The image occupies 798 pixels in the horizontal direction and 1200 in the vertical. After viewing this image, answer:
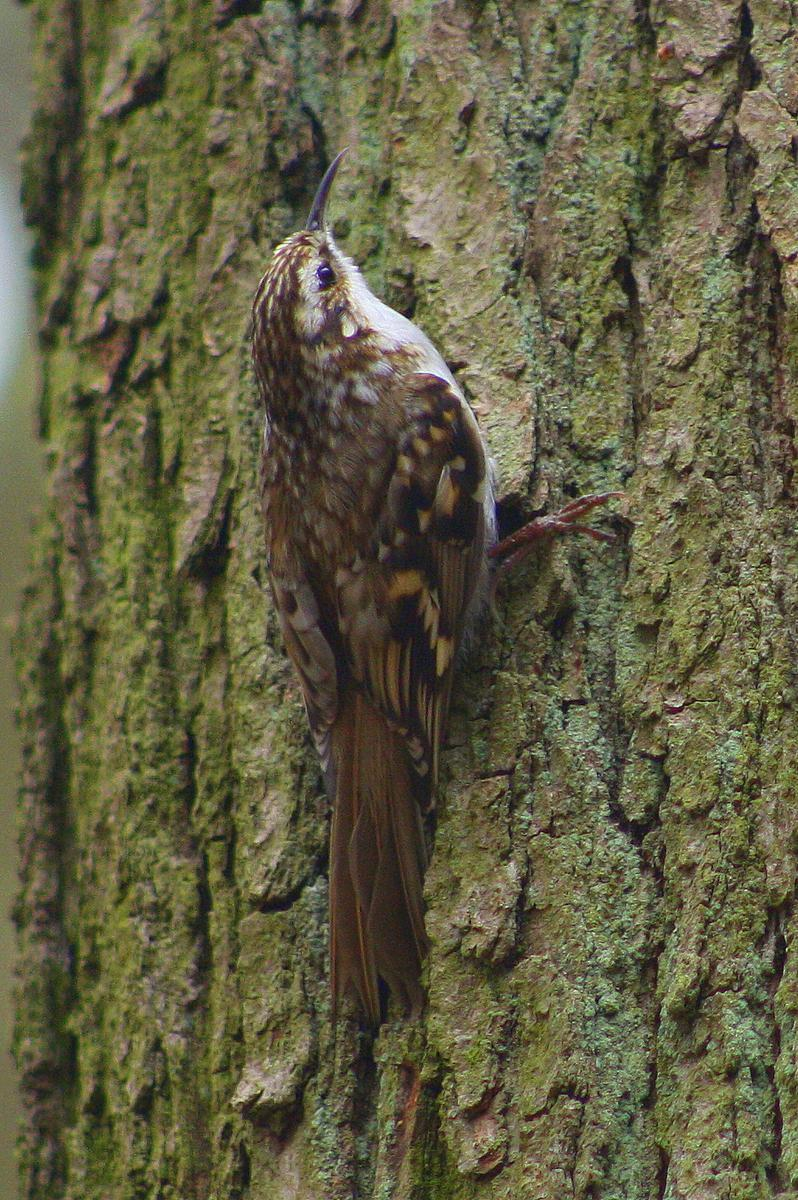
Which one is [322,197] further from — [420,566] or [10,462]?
[10,462]

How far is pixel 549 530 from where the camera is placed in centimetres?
171

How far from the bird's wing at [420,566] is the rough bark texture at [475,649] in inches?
2.4

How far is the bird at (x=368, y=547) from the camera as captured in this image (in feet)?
5.50

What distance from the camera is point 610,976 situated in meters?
1.44

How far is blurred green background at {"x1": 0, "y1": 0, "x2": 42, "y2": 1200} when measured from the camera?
338 centimetres

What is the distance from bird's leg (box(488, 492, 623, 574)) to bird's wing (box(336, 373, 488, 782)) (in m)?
0.06

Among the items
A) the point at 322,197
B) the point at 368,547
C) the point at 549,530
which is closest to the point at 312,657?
the point at 368,547

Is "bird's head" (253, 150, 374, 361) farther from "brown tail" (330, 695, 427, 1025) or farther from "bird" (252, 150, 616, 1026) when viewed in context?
"brown tail" (330, 695, 427, 1025)

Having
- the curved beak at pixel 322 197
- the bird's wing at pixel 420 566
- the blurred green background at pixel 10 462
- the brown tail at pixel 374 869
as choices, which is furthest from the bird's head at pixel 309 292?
the blurred green background at pixel 10 462

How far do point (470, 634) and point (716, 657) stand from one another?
46 cm

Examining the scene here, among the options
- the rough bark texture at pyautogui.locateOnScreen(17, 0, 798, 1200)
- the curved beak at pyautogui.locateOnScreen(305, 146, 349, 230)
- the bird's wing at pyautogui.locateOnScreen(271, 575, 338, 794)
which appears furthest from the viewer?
the curved beak at pyautogui.locateOnScreen(305, 146, 349, 230)

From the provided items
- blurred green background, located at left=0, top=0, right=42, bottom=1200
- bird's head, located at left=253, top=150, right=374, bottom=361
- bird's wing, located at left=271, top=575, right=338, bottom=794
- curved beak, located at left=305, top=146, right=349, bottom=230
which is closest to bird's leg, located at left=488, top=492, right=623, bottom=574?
bird's wing, located at left=271, top=575, right=338, bottom=794

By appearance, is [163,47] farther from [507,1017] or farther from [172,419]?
[507,1017]

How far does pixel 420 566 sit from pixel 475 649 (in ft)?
0.56
